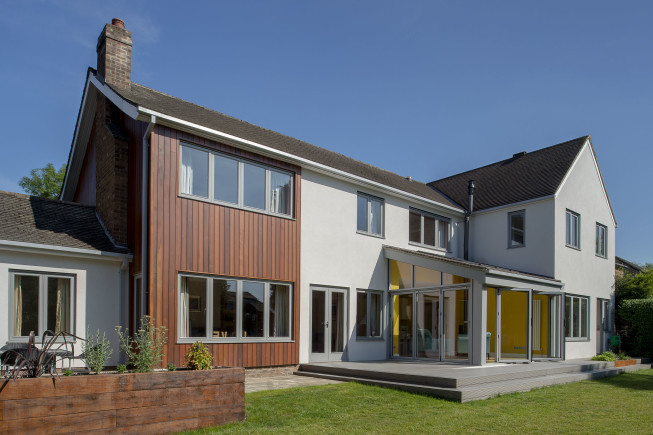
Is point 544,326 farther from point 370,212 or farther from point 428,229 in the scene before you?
point 370,212

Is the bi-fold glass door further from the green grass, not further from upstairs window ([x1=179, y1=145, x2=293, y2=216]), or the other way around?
upstairs window ([x1=179, y1=145, x2=293, y2=216])

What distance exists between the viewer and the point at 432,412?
8.71 meters

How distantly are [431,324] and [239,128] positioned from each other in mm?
7775

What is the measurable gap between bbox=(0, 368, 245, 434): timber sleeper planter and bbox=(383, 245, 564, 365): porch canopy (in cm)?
777

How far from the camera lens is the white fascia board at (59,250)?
10367 mm

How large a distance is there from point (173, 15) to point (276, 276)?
6.41 meters

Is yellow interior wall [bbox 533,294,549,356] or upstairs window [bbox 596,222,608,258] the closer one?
yellow interior wall [bbox 533,294,549,356]

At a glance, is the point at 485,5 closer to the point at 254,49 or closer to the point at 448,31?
the point at 448,31

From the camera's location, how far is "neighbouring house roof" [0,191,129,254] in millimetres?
10977

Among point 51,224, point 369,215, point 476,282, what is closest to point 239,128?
point 369,215

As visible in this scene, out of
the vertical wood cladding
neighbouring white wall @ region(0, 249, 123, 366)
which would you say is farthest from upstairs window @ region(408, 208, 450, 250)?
neighbouring white wall @ region(0, 249, 123, 366)

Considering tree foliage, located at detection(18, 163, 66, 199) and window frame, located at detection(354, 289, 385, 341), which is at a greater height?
tree foliage, located at detection(18, 163, 66, 199)

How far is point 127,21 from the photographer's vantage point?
14.1m

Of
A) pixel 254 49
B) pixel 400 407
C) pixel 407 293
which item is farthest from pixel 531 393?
pixel 254 49
